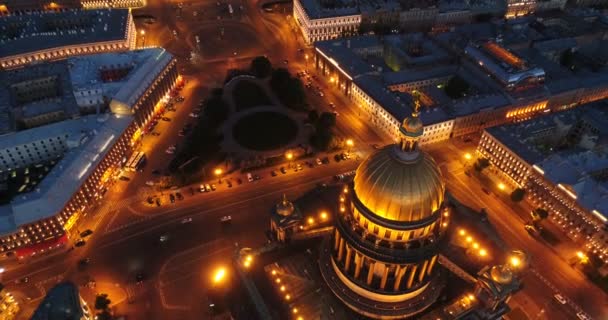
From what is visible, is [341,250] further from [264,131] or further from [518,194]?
[264,131]

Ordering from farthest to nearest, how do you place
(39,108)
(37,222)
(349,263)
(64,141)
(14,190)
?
(39,108) → (64,141) → (14,190) → (37,222) → (349,263)

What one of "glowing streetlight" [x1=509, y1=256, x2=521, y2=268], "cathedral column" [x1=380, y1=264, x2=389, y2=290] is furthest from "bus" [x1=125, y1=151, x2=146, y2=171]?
"glowing streetlight" [x1=509, y1=256, x2=521, y2=268]

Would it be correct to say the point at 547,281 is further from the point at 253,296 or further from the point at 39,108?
the point at 39,108

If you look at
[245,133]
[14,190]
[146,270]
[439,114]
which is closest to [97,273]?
[146,270]

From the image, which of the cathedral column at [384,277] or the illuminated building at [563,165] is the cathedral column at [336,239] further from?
the illuminated building at [563,165]

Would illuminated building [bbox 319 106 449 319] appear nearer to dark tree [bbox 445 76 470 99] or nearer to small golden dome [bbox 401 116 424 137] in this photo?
small golden dome [bbox 401 116 424 137]

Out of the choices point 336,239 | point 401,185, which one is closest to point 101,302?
point 336,239
